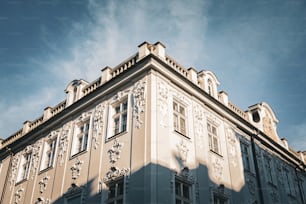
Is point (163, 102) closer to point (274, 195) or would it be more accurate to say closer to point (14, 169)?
point (274, 195)

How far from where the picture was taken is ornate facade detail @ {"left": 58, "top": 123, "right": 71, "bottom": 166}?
17.7 metres

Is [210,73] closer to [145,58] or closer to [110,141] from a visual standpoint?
[145,58]

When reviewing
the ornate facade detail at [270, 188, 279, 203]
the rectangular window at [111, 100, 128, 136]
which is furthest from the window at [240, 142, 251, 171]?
the rectangular window at [111, 100, 128, 136]

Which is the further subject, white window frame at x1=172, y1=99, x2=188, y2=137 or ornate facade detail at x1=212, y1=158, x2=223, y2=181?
ornate facade detail at x1=212, y1=158, x2=223, y2=181

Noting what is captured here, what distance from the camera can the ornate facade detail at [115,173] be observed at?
13.7 m

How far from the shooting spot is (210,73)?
19.6 metres

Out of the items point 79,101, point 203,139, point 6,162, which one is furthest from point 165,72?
point 6,162

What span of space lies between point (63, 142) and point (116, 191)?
5.63 metres

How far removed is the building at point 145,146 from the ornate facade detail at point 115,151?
49 mm

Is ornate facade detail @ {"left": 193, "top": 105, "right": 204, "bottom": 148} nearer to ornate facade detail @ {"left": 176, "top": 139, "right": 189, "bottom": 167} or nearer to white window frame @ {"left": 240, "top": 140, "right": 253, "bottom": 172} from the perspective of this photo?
ornate facade detail @ {"left": 176, "top": 139, "right": 189, "bottom": 167}

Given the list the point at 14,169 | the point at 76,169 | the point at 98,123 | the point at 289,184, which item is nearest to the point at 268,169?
the point at 289,184

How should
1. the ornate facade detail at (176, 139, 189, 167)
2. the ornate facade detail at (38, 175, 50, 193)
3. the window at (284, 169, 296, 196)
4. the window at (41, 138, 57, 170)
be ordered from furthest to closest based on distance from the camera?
1. the window at (284, 169, 296, 196)
2. the window at (41, 138, 57, 170)
3. the ornate facade detail at (38, 175, 50, 193)
4. the ornate facade detail at (176, 139, 189, 167)

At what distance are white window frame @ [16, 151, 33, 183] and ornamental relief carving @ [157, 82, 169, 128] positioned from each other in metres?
9.24

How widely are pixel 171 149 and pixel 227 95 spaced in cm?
751
